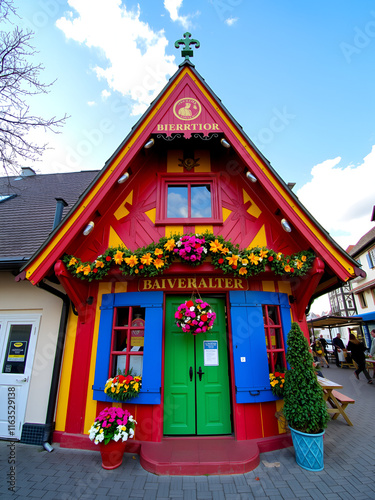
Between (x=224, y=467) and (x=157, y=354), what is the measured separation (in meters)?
1.95

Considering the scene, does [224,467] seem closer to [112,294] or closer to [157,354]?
[157,354]

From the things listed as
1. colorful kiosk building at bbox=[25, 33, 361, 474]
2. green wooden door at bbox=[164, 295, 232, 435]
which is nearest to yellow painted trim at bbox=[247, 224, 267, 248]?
colorful kiosk building at bbox=[25, 33, 361, 474]

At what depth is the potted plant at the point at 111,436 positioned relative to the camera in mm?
3775

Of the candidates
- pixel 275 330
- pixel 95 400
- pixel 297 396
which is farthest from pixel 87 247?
pixel 297 396

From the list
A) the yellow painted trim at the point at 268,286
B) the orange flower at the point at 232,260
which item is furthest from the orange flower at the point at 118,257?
the yellow painted trim at the point at 268,286

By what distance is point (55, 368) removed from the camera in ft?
16.0

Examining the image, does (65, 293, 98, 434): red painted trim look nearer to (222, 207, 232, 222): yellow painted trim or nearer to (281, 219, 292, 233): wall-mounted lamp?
(222, 207, 232, 222): yellow painted trim

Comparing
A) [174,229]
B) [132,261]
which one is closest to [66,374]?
[132,261]

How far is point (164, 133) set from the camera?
5.20 metres

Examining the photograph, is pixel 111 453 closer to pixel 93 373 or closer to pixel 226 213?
pixel 93 373

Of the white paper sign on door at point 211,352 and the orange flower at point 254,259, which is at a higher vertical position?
the orange flower at point 254,259

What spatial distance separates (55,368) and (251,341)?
3881 mm

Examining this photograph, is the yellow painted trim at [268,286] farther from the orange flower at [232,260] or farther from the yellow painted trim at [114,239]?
the yellow painted trim at [114,239]

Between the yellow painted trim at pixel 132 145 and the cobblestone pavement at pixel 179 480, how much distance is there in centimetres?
304
